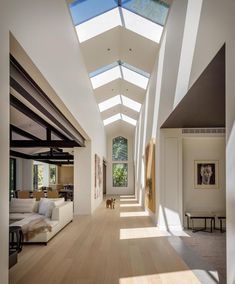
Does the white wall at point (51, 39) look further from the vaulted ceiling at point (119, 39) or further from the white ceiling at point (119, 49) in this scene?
the white ceiling at point (119, 49)

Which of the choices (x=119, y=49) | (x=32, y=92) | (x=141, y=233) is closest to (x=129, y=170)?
(x=119, y=49)

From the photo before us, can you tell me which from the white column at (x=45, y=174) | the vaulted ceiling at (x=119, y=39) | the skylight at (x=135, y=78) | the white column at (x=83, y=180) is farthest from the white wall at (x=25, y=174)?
the skylight at (x=135, y=78)

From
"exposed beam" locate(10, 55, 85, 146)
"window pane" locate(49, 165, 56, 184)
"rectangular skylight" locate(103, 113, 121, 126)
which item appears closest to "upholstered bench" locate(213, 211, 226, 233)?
"exposed beam" locate(10, 55, 85, 146)

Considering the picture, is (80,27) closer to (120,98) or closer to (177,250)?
(177,250)

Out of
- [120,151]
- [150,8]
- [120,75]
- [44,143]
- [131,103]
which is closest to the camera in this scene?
[150,8]

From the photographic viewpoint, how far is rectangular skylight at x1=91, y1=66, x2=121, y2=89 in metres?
12.9

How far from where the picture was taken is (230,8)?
3.16 metres

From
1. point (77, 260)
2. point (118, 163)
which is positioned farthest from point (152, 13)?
point (118, 163)

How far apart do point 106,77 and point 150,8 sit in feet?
17.9

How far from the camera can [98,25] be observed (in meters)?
9.16

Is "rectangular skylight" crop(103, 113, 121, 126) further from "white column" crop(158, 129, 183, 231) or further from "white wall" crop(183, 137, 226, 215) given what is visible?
"white column" crop(158, 129, 183, 231)

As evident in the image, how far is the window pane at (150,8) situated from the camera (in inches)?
304

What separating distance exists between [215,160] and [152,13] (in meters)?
4.41

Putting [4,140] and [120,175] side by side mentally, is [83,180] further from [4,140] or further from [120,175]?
[120,175]
